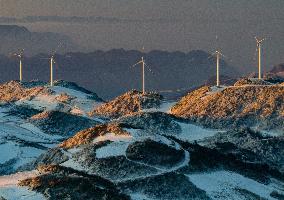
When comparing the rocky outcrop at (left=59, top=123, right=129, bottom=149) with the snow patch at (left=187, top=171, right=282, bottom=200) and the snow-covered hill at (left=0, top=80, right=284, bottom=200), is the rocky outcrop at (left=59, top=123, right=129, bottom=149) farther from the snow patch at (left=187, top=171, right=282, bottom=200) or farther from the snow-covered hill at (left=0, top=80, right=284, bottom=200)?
the snow patch at (left=187, top=171, right=282, bottom=200)

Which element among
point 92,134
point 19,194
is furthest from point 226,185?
point 19,194

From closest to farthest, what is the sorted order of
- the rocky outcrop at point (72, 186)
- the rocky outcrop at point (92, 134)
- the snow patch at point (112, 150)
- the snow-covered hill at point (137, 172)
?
the rocky outcrop at point (72, 186) < the snow-covered hill at point (137, 172) < the snow patch at point (112, 150) < the rocky outcrop at point (92, 134)

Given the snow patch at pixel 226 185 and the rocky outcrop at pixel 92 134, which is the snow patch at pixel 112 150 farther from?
the snow patch at pixel 226 185

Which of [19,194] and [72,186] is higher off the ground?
[72,186]

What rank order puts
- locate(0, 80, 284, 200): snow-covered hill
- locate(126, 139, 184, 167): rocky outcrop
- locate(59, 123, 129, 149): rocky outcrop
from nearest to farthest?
locate(0, 80, 284, 200): snow-covered hill
locate(126, 139, 184, 167): rocky outcrop
locate(59, 123, 129, 149): rocky outcrop

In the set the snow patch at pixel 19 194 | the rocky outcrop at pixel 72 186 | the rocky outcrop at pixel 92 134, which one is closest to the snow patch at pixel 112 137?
the rocky outcrop at pixel 92 134

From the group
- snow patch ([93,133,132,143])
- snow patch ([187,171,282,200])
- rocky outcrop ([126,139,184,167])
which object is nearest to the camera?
snow patch ([187,171,282,200])

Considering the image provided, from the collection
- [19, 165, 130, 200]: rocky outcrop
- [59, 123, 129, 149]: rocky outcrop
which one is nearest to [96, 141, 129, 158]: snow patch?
[59, 123, 129, 149]: rocky outcrop

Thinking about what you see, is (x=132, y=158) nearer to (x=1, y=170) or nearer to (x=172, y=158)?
(x=172, y=158)

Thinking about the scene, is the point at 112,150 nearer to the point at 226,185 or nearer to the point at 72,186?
the point at 72,186

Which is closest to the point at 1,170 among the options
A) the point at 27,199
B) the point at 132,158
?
the point at 132,158

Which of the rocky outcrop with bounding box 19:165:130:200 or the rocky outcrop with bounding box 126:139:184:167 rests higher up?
the rocky outcrop with bounding box 126:139:184:167
